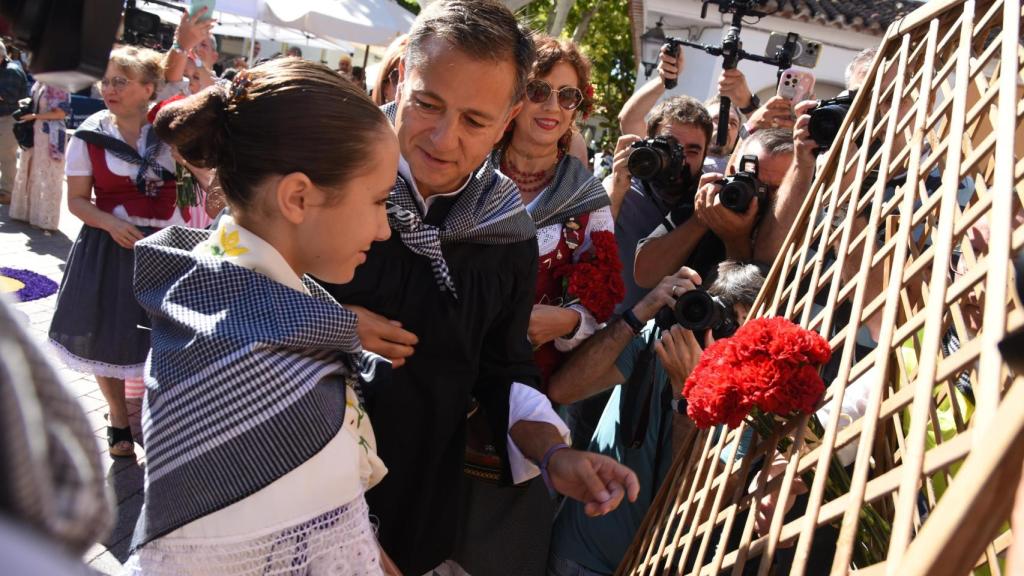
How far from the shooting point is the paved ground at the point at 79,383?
9.64 feet

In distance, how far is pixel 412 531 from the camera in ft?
5.80

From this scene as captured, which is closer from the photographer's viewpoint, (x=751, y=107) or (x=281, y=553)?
(x=281, y=553)

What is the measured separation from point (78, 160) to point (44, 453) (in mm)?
3977

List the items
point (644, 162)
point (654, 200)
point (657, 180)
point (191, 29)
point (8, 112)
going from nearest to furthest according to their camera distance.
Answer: point (644, 162), point (657, 180), point (654, 200), point (191, 29), point (8, 112)

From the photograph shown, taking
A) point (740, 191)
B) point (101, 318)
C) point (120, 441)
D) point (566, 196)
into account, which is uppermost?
point (740, 191)

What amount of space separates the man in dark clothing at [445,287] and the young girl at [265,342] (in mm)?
276

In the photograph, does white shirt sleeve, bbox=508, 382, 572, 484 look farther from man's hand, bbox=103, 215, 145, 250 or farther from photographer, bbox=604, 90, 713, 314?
man's hand, bbox=103, 215, 145, 250

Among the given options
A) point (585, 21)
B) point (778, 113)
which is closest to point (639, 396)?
point (778, 113)

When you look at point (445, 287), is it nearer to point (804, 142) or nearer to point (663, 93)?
point (804, 142)

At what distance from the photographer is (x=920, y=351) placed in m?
1.30

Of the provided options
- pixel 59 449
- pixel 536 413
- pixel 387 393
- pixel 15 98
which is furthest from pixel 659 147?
pixel 15 98

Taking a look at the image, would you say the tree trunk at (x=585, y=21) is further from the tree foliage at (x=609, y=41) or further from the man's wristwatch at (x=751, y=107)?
the man's wristwatch at (x=751, y=107)

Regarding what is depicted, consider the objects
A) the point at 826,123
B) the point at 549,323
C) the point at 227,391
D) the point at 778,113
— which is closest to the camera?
the point at 227,391

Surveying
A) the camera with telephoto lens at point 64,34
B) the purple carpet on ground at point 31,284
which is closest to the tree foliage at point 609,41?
the purple carpet on ground at point 31,284
